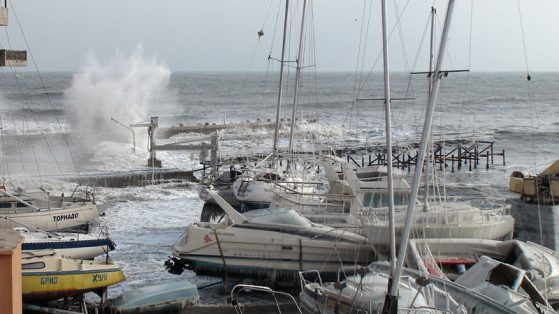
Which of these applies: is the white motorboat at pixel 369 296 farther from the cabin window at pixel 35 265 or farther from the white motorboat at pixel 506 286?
the cabin window at pixel 35 265

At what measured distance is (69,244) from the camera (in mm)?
19062

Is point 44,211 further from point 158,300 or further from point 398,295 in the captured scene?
point 398,295

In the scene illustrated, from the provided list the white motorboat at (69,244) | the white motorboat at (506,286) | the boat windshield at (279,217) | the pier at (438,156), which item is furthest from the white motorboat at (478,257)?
the pier at (438,156)

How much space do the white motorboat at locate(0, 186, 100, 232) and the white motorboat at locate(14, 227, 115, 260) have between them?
1631 mm

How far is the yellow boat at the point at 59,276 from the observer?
15.7 meters

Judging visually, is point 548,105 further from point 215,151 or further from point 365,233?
point 365,233

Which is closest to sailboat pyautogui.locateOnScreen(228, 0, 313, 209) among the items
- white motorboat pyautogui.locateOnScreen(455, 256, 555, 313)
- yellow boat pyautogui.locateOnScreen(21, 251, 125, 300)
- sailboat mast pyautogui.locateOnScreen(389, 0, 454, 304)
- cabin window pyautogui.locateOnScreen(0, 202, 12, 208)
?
cabin window pyautogui.locateOnScreen(0, 202, 12, 208)

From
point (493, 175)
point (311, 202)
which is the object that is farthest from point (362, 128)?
point (311, 202)

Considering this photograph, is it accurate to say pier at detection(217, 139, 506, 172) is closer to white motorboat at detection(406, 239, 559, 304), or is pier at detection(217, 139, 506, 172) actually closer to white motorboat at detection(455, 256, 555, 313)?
white motorboat at detection(406, 239, 559, 304)

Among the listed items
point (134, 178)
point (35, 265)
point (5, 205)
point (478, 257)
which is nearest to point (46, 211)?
point (5, 205)

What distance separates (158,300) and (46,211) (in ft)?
24.7

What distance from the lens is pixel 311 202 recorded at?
2284cm

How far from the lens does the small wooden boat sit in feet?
51.6

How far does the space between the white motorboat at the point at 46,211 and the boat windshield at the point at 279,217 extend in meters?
5.46
